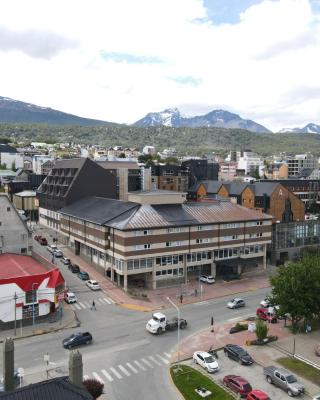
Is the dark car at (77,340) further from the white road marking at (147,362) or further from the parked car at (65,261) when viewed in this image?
the parked car at (65,261)

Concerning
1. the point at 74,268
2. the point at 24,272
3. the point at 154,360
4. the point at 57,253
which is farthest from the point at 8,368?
the point at 57,253

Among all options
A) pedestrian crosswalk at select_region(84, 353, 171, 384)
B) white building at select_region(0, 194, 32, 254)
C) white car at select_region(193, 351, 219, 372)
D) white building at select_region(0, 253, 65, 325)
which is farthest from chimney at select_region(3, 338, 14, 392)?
white building at select_region(0, 194, 32, 254)

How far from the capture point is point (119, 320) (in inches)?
2093

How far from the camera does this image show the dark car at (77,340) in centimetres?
4444

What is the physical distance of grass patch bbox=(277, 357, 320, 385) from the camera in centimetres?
3934

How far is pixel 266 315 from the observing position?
178 feet

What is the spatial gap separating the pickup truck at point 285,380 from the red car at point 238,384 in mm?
2935

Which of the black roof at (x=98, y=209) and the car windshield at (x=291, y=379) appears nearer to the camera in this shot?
the car windshield at (x=291, y=379)

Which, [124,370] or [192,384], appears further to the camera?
[124,370]

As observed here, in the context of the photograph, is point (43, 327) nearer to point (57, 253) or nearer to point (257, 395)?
point (257, 395)

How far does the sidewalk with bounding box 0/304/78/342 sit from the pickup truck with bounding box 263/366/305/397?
24.2m

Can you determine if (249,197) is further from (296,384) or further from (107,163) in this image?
(296,384)

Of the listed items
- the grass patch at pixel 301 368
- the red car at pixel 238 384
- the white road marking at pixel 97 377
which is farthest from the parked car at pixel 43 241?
the red car at pixel 238 384

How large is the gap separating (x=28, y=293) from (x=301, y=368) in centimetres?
3253
